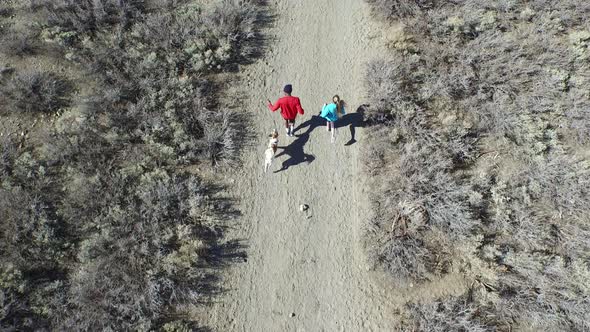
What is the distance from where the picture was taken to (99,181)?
32.2 feet

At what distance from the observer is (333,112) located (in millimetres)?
10227

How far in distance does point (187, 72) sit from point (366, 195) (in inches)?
248

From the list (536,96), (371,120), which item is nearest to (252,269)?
(371,120)

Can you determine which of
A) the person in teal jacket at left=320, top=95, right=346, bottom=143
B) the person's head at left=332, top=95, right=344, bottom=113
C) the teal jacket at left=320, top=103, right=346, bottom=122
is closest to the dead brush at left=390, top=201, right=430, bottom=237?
the person in teal jacket at left=320, top=95, right=346, bottom=143

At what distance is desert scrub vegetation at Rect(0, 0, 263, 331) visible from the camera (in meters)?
8.83

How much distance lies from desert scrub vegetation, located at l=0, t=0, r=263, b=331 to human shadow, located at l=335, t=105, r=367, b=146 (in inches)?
111

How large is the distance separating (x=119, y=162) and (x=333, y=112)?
229 inches

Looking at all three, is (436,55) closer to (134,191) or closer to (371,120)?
(371,120)

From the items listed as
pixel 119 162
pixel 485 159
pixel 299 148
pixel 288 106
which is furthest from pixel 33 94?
pixel 485 159

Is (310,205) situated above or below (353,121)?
below

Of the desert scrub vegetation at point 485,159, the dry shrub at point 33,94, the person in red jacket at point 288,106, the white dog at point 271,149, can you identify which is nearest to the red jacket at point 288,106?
the person in red jacket at point 288,106

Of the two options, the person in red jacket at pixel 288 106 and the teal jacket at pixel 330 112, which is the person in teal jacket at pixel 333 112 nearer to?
the teal jacket at pixel 330 112

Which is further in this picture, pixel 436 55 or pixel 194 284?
pixel 436 55

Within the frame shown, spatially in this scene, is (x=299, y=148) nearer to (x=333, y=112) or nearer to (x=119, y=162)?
(x=333, y=112)
